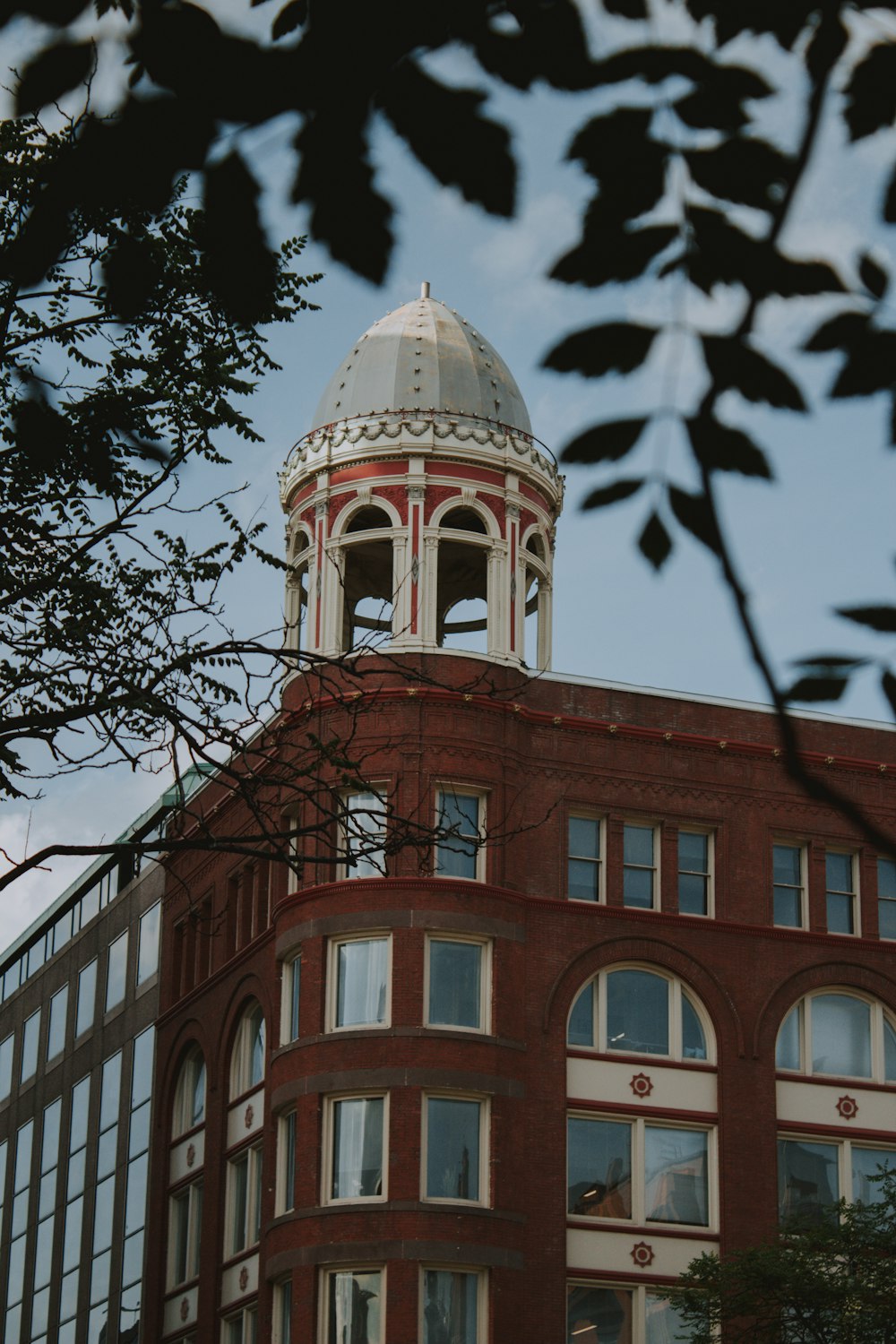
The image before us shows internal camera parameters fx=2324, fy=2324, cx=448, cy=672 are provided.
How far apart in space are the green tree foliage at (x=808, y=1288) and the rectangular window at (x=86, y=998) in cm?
2259

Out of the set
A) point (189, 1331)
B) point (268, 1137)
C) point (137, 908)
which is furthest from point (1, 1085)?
point (268, 1137)

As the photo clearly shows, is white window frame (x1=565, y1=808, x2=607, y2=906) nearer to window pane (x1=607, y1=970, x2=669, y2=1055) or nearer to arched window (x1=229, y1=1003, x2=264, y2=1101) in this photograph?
window pane (x1=607, y1=970, x2=669, y2=1055)

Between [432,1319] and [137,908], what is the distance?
18.2m

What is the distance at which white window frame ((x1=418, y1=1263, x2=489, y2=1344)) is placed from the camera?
3975 cm

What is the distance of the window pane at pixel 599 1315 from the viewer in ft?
135

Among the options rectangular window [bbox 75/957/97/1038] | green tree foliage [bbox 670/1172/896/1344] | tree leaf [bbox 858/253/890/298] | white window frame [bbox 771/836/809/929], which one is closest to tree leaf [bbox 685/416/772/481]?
tree leaf [bbox 858/253/890/298]

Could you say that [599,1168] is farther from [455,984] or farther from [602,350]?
[602,350]

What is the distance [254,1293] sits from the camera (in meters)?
43.8

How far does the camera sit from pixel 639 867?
45.5m

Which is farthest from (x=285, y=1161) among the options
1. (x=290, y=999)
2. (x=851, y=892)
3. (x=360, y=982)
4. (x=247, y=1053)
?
(x=851, y=892)

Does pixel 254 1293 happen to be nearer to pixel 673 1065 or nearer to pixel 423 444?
pixel 673 1065

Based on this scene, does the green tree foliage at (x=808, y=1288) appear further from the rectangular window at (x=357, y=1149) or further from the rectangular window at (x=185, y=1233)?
the rectangular window at (x=185, y=1233)

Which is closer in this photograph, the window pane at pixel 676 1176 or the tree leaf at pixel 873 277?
the tree leaf at pixel 873 277

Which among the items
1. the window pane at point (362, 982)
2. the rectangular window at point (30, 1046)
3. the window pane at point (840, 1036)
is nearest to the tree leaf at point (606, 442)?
the window pane at point (362, 982)
